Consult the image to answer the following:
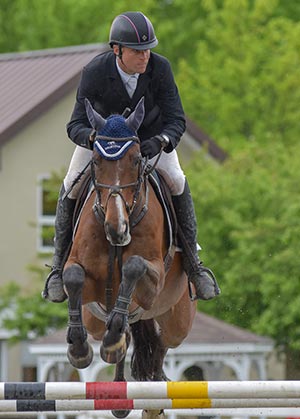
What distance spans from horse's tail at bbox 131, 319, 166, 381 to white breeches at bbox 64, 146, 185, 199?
125 centimetres

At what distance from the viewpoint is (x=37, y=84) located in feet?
112

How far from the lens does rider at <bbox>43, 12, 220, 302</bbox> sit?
412 inches

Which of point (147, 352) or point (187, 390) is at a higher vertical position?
point (147, 352)

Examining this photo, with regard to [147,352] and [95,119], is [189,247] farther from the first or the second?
[95,119]

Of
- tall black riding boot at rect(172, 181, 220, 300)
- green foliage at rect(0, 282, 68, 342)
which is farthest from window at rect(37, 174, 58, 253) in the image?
tall black riding boot at rect(172, 181, 220, 300)

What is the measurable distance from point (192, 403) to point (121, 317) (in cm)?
84

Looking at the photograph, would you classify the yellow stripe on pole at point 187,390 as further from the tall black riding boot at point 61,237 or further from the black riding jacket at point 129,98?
the black riding jacket at point 129,98

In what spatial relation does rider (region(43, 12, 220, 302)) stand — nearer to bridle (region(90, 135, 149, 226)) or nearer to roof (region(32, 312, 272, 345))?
bridle (region(90, 135, 149, 226))

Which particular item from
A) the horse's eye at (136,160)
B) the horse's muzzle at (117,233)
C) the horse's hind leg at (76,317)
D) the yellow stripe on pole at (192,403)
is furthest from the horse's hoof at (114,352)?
the horse's eye at (136,160)

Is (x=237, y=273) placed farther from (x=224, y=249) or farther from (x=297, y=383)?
(x=297, y=383)

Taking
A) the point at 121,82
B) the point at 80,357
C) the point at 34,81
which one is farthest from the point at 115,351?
the point at 34,81

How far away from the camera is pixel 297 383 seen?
920cm

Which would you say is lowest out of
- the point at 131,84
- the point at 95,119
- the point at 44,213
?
the point at 95,119

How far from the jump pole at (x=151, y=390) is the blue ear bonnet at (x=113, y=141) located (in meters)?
1.68
